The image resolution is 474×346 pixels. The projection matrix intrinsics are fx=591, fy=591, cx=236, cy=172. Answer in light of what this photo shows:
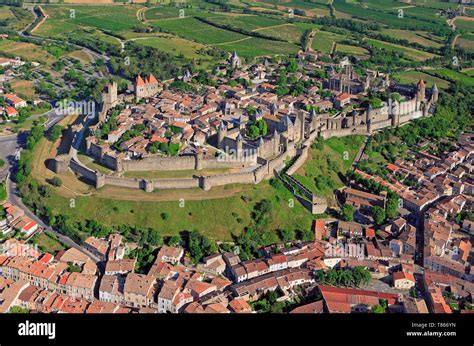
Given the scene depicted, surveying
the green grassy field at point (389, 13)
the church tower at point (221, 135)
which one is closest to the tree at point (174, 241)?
the church tower at point (221, 135)

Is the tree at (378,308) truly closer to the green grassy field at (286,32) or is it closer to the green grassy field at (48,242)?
the green grassy field at (48,242)

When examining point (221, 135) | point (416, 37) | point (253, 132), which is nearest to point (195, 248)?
point (221, 135)

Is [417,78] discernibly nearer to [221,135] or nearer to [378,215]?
[378,215]

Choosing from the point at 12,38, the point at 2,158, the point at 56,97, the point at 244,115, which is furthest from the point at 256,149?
the point at 12,38

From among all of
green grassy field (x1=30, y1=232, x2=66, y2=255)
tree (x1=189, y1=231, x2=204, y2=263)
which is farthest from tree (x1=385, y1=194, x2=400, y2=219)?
green grassy field (x1=30, y1=232, x2=66, y2=255)

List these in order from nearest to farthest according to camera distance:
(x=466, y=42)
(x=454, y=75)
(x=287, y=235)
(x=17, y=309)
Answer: (x=17, y=309)
(x=287, y=235)
(x=454, y=75)
(x=466, y=42)

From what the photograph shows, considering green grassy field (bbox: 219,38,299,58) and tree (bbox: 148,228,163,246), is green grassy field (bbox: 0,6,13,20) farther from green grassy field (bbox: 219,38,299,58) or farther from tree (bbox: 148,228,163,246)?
tree (bbox: 148,228,163,246)
